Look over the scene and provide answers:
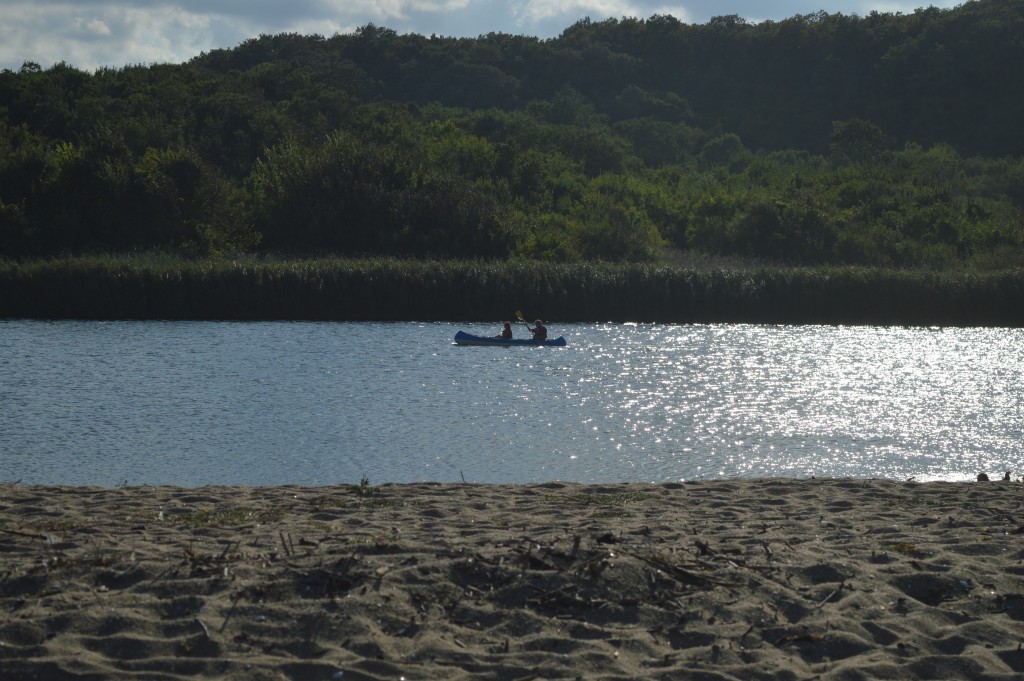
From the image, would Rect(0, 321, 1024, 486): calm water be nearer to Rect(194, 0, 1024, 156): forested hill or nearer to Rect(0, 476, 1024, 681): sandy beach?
Rect(0, 476, 1024, 681): sandy beach

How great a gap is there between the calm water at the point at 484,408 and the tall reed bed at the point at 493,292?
4.48 metres

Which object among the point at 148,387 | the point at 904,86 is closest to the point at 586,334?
the point at 148,387

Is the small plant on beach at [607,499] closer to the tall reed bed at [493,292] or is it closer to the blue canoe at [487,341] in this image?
the blue canoe at [487,341]

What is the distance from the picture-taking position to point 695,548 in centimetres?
757

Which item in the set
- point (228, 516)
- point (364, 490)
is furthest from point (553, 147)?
point (228, 516)

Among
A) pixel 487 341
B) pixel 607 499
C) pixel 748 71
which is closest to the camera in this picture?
pixel 607 499

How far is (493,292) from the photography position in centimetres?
3675

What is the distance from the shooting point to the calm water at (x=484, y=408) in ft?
44.6

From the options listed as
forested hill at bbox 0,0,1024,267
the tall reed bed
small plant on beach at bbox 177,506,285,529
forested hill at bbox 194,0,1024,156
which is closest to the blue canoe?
the tall reed bed

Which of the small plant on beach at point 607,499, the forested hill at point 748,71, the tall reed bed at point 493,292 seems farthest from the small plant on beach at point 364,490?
the forested hill at point 748,71

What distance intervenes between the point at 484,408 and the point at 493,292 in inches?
723

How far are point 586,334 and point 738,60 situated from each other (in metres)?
69.9

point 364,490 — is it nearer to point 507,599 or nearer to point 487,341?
point 507,599

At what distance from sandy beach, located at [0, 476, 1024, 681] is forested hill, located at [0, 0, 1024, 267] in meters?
38.7
